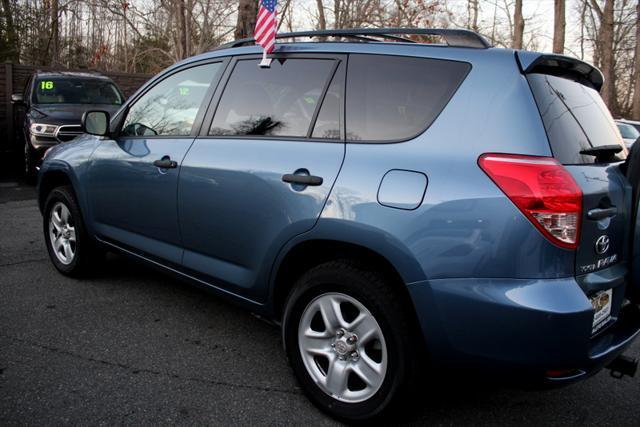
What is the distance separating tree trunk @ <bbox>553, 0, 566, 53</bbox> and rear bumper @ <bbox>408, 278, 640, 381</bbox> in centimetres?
1823

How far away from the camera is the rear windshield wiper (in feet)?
7.41

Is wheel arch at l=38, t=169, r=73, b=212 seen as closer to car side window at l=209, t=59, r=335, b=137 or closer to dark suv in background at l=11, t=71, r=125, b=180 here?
car side window at l=209, t=59, r=335, b=137

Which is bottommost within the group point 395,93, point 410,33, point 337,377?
point 337,377

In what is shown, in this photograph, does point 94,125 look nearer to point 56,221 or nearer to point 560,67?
point 56,221

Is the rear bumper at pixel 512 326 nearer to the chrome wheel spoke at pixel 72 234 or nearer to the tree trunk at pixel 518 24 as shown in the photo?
the chrome wheel spoke at pixel 72 234

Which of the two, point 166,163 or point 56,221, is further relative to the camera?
point 56,221

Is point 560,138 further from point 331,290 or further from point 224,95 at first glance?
point 224,95

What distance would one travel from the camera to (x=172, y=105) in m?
3.51

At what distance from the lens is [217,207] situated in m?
2.93

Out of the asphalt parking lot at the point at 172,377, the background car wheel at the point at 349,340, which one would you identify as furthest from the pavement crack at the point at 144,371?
the background car wheel at the point at 349,340

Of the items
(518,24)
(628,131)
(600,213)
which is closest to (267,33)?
(600,213)

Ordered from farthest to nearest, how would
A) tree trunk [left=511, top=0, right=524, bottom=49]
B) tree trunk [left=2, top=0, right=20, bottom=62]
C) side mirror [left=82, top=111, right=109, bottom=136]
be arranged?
tree trunk [left=511, top=0, right=524, bottom=49] < tree trunk [left=2, top=0, right=20, bottom=62] < side mirror [left=82, top=111, right=109, bottom=136]

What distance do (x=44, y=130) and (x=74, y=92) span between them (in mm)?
1419

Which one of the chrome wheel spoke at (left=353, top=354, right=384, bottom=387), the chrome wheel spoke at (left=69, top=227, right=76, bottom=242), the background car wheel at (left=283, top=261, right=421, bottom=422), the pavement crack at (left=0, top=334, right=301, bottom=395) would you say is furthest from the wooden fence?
the chrome wheel spoke at (left=353, top=354, right=384, bottom=387)
